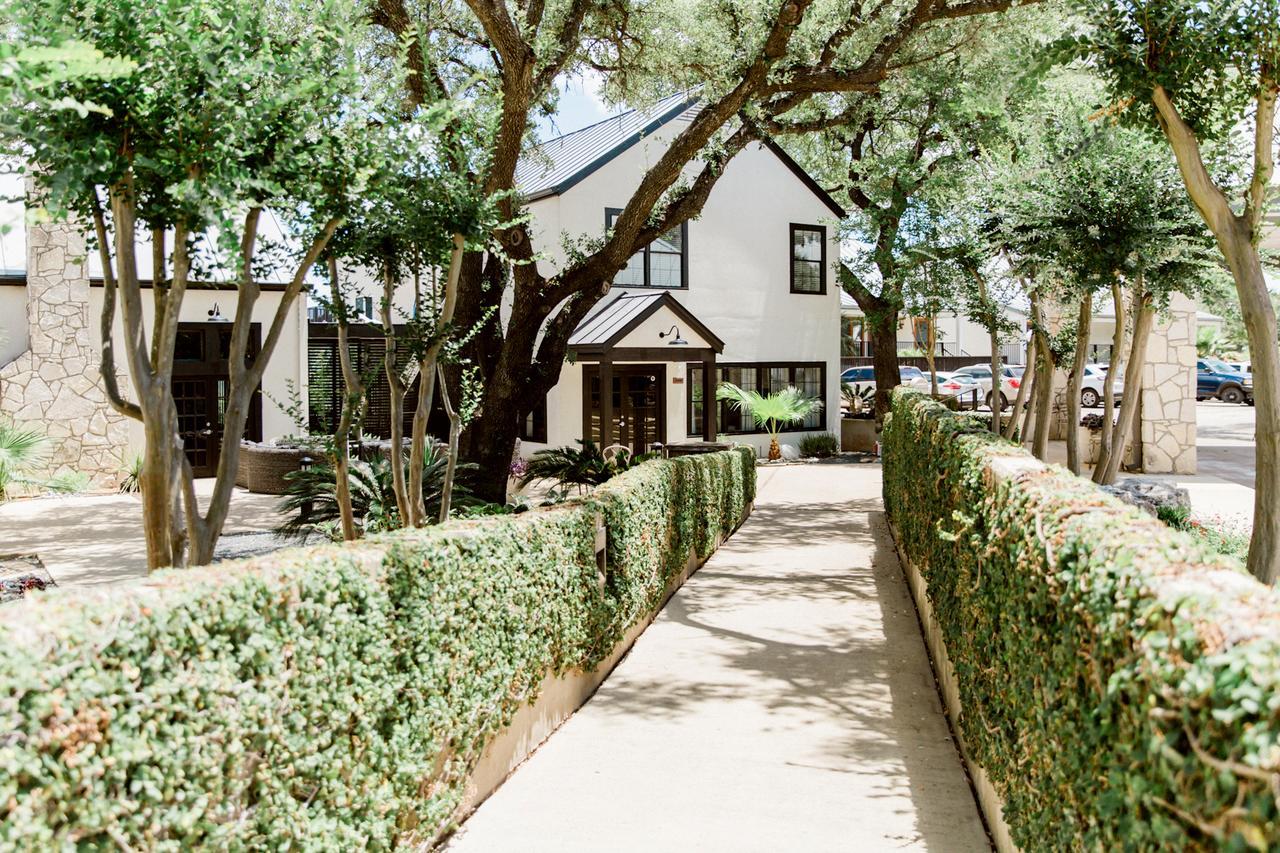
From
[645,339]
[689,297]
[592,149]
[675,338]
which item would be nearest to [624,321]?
[645,339]

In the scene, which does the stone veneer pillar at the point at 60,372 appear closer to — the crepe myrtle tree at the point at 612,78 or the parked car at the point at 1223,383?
the crepe myrtle tree at the point at 612,78

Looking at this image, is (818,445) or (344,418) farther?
(818,445)

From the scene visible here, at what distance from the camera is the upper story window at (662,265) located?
875 inches

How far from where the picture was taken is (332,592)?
366 centimetres

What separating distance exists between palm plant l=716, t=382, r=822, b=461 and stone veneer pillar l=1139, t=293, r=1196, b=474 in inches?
288

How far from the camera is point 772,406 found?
24.0m

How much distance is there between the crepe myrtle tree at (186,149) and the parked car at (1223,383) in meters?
43.9

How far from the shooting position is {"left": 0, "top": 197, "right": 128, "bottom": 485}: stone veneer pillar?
58.3 ft

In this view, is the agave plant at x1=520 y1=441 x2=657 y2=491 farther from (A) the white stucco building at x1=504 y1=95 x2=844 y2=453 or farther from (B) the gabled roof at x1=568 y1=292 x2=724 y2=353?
(A) the white stucco building at x1=504 y1=95 x2=844 y2=453

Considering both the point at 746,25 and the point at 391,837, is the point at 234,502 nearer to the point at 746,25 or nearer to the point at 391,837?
the point at 746,25

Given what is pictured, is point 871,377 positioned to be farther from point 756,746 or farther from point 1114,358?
point 756,746

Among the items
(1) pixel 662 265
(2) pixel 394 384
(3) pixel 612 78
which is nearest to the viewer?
(2) pixel 394 384

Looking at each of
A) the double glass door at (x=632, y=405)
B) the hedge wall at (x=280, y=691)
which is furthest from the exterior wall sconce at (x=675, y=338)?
the hedge wall at (x=280, y=691)

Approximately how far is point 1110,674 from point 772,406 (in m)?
21.3
